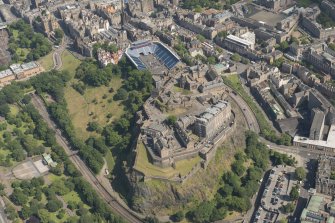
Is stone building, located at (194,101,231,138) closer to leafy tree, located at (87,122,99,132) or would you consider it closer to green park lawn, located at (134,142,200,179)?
green park lawn, located at (134,142,200,179)

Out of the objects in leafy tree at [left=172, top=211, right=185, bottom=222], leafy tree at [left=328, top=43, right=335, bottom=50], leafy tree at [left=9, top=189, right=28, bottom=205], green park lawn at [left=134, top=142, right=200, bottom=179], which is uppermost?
green park lawn at [left=134, top=142, right=200, bottom=179]

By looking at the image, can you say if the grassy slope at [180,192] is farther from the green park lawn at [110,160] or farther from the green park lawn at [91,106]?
the green park lawn at [91,106]

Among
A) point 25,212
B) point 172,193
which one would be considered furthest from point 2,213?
point 172,193

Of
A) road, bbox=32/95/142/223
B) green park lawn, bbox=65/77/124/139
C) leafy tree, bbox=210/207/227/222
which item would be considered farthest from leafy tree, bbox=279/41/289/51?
road, bbox=32/95/142/223

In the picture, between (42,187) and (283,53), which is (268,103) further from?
(42,187)

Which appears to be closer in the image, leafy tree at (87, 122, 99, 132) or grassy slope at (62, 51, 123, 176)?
leafy tree at (87, 122, 99, 132)

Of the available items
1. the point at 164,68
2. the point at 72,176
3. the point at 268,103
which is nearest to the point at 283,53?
the point at 268,103
